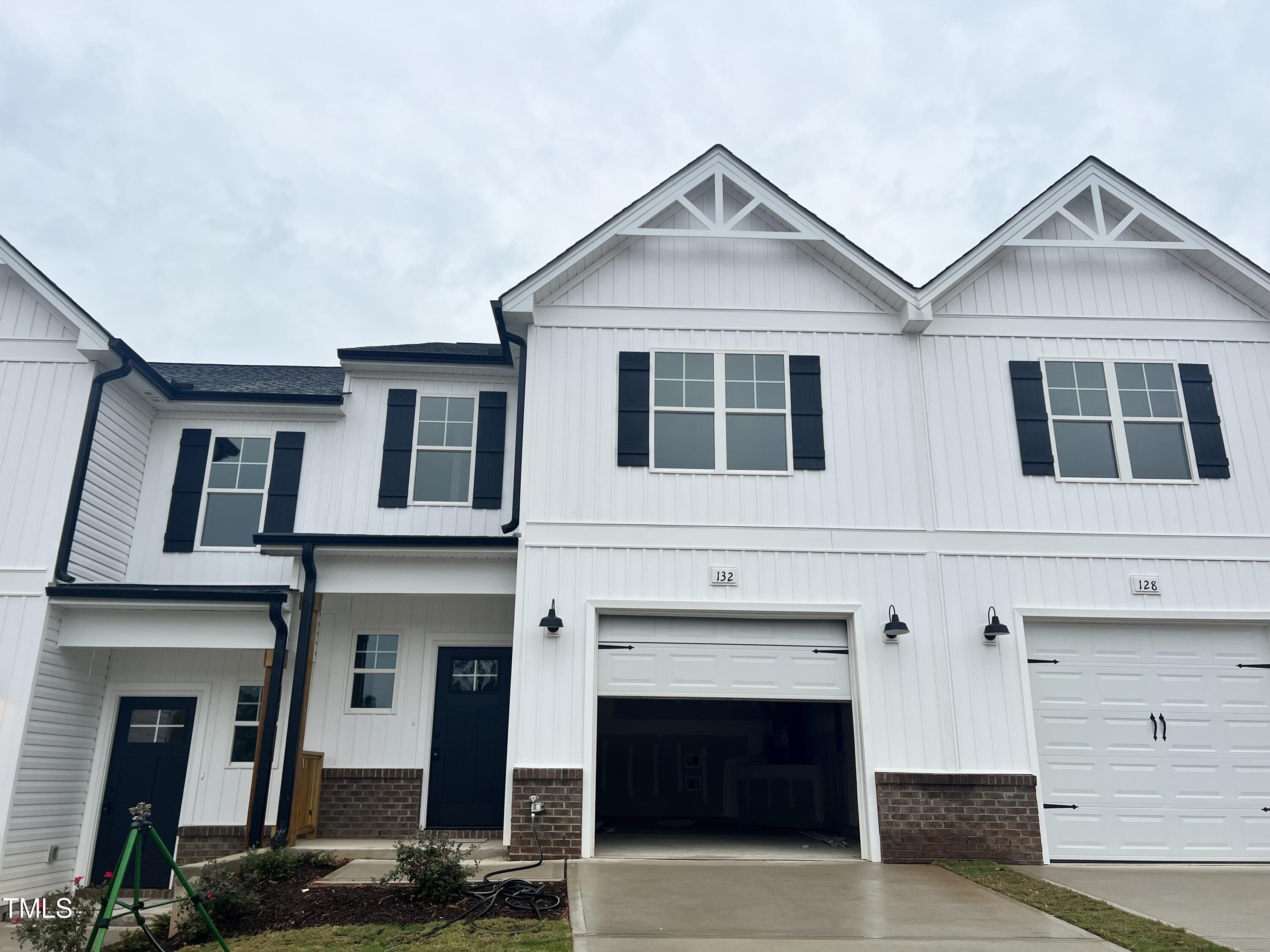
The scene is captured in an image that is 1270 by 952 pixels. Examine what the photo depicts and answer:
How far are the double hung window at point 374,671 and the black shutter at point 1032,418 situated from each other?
8.08 m

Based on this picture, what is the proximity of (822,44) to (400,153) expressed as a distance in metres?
22.3

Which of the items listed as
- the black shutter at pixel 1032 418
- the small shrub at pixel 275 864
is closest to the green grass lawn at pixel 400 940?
the small shrub at pixel 275 864

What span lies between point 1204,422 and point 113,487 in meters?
13.6

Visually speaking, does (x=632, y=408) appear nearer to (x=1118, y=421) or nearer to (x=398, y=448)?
(x=398, y=448)

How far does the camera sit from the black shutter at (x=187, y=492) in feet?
38.4

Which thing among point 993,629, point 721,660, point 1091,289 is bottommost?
point 721,660

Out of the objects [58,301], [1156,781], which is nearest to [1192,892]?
[1156,781]

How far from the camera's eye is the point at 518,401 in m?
10.4

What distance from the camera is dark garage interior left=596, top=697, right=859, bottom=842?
13305 mm

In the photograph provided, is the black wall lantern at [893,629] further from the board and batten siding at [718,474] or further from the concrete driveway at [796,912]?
the concrete driveway at [796,912]

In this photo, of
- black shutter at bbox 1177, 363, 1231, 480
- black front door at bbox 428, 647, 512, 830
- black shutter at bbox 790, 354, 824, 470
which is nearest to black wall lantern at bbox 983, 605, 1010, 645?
black shutter at bbox 790, 354, 824, 470

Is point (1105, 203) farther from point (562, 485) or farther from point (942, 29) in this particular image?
point (942, 29)

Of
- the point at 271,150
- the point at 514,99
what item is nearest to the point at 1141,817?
the point at 514,99

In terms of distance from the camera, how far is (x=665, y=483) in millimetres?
9922
